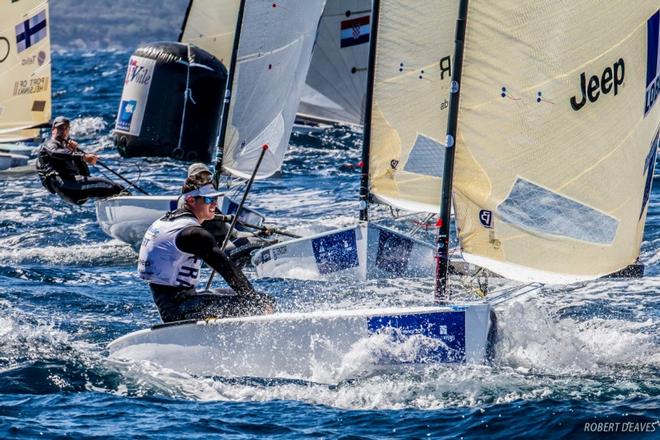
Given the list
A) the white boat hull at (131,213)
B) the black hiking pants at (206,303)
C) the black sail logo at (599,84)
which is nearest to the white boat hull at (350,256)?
the white boat hull at (131,213)

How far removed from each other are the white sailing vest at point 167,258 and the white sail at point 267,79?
19.0 ft

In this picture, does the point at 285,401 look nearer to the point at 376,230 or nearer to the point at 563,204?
the point at 563,204

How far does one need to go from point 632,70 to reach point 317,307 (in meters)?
4.00

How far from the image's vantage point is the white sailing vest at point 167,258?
8188mm

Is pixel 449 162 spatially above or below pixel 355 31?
below

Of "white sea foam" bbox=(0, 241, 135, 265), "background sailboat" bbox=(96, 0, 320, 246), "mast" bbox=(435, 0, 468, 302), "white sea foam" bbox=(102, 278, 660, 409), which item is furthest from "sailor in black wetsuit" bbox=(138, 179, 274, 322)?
"background sailboat" bbox=(96, 0, 320, 246)

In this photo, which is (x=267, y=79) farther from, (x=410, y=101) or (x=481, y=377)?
(x=481, y=377)

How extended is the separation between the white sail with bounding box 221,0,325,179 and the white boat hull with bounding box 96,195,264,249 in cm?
77

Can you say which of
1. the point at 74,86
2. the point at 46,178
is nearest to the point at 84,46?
the point at 74,86

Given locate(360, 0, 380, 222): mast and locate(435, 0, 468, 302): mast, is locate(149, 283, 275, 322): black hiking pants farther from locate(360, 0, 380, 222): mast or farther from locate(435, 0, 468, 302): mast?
locate(360, 0, 380, 222): mast

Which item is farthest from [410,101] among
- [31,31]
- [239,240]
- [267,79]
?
[31,31]

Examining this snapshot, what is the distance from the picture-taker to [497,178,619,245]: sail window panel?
809 cm

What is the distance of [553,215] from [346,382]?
1.69 meters

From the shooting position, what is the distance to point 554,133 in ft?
26.3
